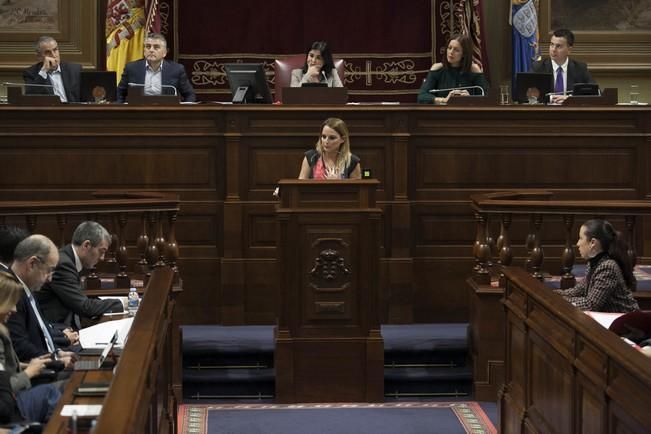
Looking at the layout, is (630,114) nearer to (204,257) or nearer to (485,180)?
(485,180)

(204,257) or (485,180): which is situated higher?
(485,180)

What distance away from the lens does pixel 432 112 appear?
30.2 feet

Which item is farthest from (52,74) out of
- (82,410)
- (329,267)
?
(82,410)

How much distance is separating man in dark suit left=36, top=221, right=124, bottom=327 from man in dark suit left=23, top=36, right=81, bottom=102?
3319 millimetres

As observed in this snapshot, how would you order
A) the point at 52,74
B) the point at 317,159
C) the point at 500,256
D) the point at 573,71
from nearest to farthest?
1. the point at 500,256
2. the point at 317,159
3. the point at 52,74
4. the point at 573,71

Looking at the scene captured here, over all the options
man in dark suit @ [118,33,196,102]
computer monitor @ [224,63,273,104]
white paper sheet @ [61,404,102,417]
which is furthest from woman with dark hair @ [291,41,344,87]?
white paper sheet @ [61,404,102,417]

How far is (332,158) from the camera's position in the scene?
835cm

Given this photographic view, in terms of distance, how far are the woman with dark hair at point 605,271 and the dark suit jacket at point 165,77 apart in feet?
14.3

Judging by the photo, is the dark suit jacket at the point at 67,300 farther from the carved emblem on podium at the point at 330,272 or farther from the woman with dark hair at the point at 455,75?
the woman with dark hair at the point at 455,75

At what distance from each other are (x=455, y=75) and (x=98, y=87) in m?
2.86

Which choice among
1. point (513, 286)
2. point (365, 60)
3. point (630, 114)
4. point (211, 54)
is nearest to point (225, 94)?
point (211, 54)

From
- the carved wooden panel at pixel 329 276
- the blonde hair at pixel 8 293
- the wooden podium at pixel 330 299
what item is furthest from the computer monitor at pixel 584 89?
the blonde hair at pixel 8 293

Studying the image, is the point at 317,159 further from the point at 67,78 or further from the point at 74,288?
the point at 67,78

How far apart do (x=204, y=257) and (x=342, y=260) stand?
5.34ft
